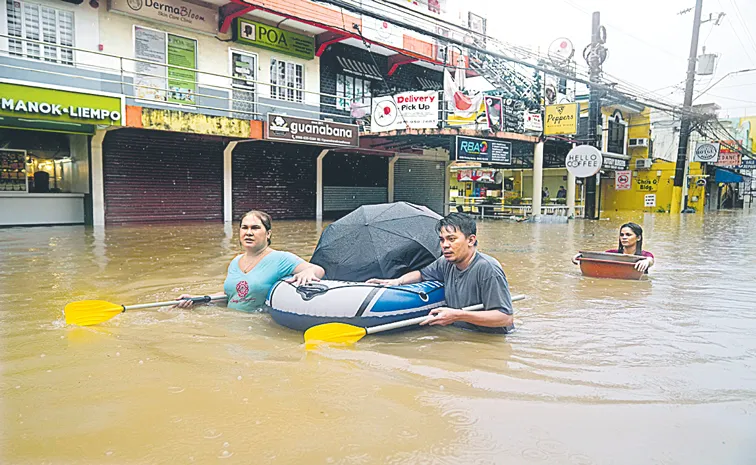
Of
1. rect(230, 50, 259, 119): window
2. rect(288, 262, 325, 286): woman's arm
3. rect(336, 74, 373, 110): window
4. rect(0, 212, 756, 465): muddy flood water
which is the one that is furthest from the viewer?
rect(336, 74, 373, 110): window

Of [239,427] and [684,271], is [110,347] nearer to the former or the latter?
[239,427]

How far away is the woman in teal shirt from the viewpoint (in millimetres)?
5156

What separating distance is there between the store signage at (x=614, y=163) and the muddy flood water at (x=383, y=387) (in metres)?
24.5

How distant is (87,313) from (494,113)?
645 inches

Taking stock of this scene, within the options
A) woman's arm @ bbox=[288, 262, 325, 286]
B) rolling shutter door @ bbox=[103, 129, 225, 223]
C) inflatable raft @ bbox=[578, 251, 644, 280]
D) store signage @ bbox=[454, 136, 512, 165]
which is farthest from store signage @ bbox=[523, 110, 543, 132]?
woman's arm @ bbox=[288, 262, 325, 286]

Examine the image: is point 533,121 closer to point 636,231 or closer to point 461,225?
point 636,231

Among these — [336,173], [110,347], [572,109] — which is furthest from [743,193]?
[110,347]

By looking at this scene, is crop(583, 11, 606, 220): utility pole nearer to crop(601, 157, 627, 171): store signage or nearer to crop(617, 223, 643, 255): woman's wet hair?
crop(601, 157, 627, 171): store signage

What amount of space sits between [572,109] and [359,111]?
7.75 meters

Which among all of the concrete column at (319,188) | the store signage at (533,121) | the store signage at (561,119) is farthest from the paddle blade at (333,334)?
the store signage at (533,121)

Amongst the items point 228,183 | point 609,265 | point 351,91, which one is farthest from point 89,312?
point 351,91

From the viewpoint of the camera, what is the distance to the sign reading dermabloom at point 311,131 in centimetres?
1672

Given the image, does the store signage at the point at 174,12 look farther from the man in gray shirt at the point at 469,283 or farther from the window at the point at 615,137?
the window at the point at 615,137

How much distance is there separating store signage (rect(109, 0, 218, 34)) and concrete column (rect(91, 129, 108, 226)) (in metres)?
3.36
